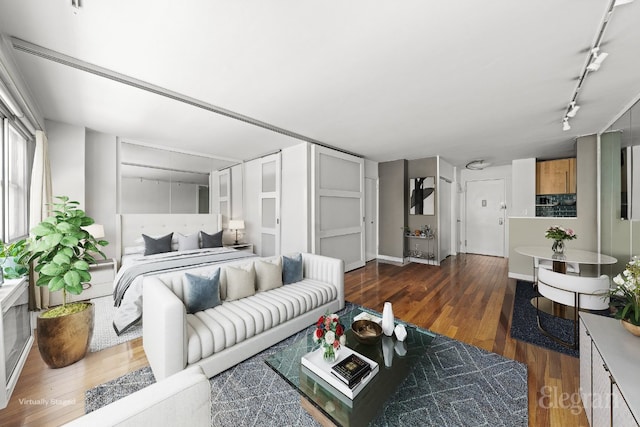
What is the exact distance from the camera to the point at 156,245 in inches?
145

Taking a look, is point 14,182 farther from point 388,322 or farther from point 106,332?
point 388,322

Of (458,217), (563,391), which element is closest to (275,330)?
(563,391)

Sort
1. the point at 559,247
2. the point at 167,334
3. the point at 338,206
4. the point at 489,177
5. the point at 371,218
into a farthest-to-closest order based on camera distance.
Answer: the point at 489,177, the point at 371,218, the point at 338,206, the point at 559,247, the point at 167,334

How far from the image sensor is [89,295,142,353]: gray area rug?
2232 mm

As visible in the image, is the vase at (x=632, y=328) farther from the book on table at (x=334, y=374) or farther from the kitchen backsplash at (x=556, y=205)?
the kitchen backsplash at (x=556, y=205)

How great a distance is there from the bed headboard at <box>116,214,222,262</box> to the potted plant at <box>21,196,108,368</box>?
2009 millimetres

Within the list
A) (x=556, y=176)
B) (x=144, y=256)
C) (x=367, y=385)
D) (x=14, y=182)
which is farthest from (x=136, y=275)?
(x=556, y=176)

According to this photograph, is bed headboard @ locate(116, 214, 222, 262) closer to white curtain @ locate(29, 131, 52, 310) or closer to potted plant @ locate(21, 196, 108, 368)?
white curtain @ locate(29, 131, 52, 310)

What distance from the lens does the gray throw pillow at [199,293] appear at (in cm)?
209

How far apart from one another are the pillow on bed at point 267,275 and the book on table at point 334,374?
1147mm

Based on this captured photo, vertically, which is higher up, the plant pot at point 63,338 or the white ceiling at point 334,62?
the white ceiling at point 334,62

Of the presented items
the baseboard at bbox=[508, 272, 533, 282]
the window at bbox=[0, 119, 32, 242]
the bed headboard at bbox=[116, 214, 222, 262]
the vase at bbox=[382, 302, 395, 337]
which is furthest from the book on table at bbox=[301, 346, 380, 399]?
the baseboard at bbox=[508, 272, 533, 282]

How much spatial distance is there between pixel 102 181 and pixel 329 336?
14.3ft

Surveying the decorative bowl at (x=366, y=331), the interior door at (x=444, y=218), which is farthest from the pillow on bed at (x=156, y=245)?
the interior door at (x=444, y=218)
